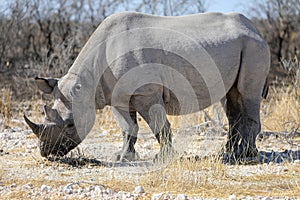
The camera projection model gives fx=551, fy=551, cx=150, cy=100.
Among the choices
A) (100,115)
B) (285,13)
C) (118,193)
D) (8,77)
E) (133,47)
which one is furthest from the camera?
(285,13)

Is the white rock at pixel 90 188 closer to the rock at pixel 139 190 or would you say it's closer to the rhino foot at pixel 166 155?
the rock at pixel 139 190

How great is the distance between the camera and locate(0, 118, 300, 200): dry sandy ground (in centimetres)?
478

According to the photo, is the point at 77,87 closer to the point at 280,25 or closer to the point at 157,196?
the point at 157,196

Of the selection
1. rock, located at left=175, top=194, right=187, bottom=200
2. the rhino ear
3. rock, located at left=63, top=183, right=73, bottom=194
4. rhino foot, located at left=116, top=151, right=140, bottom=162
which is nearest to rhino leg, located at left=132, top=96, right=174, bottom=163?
rhino foot, located at left=116, top=151, right=140, bottom=162

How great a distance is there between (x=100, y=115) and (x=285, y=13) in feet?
59.7

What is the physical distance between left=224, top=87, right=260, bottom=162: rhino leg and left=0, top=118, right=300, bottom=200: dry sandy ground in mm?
224

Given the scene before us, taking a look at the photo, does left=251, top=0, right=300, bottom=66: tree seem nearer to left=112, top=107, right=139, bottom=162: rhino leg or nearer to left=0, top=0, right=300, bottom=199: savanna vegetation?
left=0, top=0, right=300, bottom=199: savanna vegetation

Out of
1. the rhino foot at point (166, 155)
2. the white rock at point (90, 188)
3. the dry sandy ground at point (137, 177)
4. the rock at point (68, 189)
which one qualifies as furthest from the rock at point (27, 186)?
the rhino foot at point (166, 155)

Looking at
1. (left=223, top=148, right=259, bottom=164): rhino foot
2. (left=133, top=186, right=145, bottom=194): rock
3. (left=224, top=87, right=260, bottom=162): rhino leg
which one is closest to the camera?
(left=133, top=186, right=145, bottom=194): rock

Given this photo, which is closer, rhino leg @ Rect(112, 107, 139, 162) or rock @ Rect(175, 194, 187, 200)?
rock @ Rect(175, 194, 187, 200)

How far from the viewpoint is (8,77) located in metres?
17.3

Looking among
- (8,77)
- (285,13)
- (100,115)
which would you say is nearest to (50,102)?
(100,115)

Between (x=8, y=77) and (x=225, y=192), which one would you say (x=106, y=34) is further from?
(x=8, y=77)

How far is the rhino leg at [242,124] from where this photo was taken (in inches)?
271
